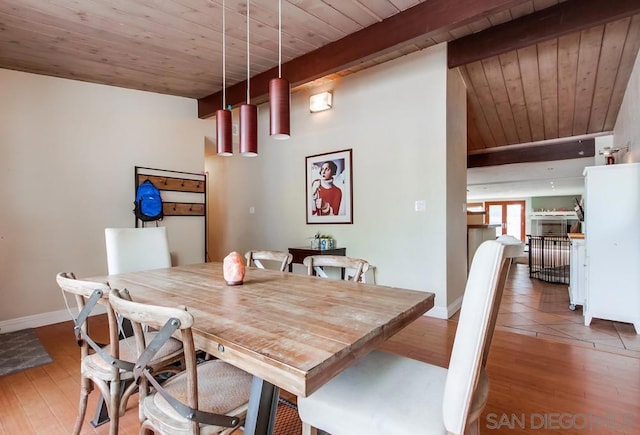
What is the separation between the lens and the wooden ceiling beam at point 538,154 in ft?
18.6

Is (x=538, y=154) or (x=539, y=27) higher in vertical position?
(x=539, y=27)

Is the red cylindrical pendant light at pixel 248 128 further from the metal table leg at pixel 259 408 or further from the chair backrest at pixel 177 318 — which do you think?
the metal table leg at pixel 259 408

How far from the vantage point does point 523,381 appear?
6.68 feet

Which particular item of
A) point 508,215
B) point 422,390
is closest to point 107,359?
point 422,390

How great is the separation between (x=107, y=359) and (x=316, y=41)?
112 inches

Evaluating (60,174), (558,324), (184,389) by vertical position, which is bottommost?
(558,324)

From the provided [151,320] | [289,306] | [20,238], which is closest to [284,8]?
[289,306]

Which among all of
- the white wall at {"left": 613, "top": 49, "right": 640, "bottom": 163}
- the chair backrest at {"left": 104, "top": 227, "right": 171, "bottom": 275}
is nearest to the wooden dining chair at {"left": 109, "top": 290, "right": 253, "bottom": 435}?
the chair backrest at {"left": 104, "top": 227, "right": 171, "bottom": 275}

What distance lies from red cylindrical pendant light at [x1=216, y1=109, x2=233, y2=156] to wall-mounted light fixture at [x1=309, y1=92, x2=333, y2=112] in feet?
7.11

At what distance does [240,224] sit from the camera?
5.22 m

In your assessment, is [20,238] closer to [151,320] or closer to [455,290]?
[151,320]

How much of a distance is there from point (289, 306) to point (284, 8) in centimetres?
224

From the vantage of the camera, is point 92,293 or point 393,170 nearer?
point 92,293

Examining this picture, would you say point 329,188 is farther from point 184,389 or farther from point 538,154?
point 538,154
